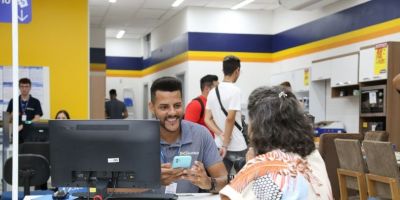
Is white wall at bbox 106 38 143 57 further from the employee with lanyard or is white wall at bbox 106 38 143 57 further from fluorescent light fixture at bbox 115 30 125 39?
the employee with lanyard

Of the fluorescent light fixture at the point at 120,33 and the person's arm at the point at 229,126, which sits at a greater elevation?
the fluorescent light fixture at the point at 120,33

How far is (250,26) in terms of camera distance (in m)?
11.7

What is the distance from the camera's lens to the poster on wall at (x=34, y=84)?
25.0 feet

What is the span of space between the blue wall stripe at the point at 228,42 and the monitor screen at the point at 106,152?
8.99 meters

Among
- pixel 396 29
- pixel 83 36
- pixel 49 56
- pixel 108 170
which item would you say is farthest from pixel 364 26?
pixel 108 170

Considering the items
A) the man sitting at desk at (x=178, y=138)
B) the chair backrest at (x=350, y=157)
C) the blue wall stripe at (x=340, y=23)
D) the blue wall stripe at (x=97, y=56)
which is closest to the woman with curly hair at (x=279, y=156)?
the man sitting at desk at (x=178, y=138)

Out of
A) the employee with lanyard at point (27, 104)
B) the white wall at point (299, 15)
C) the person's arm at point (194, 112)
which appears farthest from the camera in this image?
the white wall at point (299, 15)

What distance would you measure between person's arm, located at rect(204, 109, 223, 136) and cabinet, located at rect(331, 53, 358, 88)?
398cm

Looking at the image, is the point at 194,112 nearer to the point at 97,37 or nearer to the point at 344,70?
the point at 344,70

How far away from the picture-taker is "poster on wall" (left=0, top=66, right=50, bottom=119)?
7.63 m

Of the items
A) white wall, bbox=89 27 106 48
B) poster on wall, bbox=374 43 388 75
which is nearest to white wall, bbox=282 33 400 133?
poster on wall, bbox=374 43 388 75

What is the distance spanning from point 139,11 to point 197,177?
9772mm

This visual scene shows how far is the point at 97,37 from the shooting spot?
1432 centimetres

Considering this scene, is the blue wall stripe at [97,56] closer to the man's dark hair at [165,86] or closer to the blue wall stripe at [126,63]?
the blue wall stripe at [126,63]
